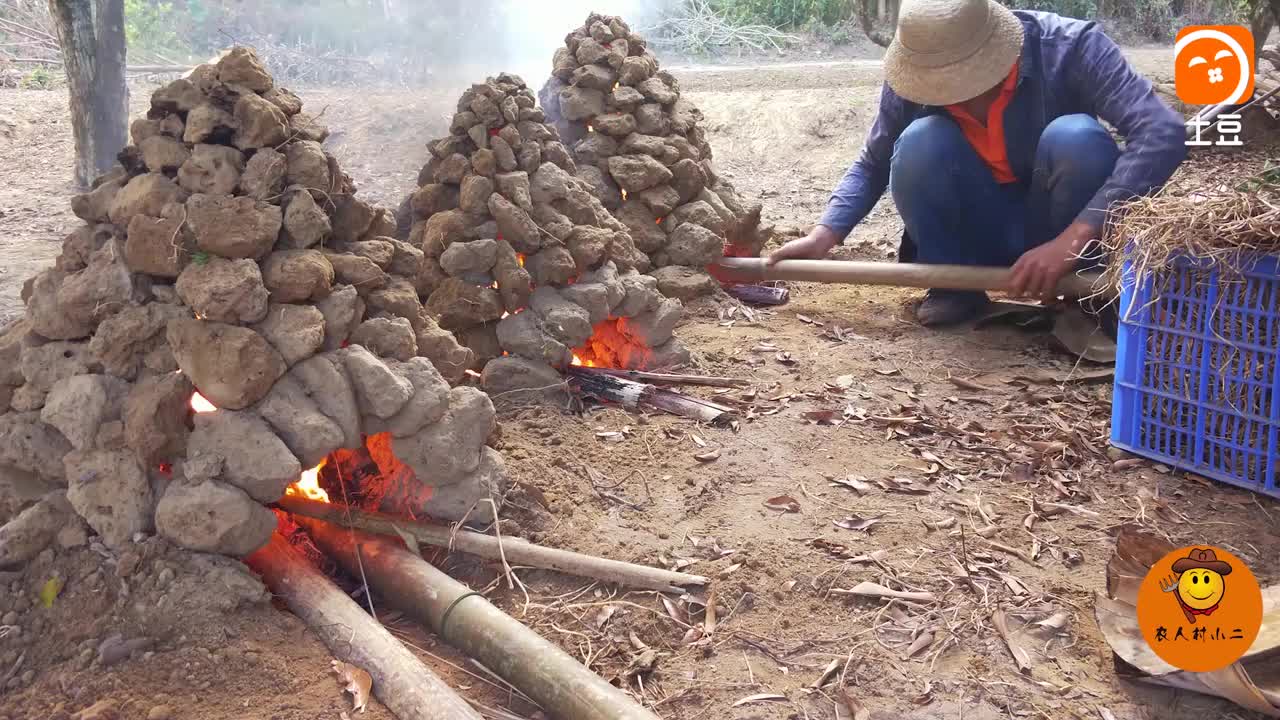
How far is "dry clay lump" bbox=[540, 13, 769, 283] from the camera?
467 centimetres

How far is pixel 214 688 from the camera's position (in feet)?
7.19

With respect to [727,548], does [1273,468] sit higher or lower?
higher

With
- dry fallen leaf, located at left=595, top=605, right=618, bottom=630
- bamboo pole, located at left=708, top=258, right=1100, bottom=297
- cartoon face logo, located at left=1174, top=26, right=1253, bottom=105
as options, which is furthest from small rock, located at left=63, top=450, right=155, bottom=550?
cartoon face logo, located at left=1174, top=26, right=1253, bottom=105

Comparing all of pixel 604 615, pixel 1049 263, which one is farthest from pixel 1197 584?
pixel 1049 263

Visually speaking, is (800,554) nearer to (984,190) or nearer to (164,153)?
(164,153)

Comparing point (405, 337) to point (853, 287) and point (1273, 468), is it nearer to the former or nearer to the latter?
point (1273, 468)

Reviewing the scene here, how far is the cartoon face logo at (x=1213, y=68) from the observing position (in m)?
6.38

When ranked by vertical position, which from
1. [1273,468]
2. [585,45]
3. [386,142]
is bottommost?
[386,142]

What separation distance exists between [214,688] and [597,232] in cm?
230

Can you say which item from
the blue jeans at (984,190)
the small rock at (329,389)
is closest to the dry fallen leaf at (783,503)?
the small rock at (329,389)

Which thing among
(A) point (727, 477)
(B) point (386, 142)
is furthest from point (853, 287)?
(B) point (386, 142)

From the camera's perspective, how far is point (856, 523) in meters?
2.95

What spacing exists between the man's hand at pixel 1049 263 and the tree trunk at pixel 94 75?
5.95m

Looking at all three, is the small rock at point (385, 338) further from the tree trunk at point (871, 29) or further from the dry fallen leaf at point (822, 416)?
the tree trunk at point (871, 29)
